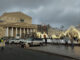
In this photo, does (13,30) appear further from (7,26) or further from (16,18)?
(16,18)

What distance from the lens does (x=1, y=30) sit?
9200cm

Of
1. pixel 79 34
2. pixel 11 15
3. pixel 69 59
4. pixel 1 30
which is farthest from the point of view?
pixel 11 15

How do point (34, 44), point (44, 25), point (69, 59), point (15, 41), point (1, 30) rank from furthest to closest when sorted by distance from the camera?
point (44, 25), point (1, 30), point (15, 41), point (34, 44), point (69, 59)

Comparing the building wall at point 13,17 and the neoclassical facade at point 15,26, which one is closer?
the neoclassical facade at point 15,26

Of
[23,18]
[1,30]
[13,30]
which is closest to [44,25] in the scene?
[23,18]

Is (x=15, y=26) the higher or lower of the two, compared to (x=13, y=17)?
lower

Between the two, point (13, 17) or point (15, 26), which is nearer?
point (15, 26)

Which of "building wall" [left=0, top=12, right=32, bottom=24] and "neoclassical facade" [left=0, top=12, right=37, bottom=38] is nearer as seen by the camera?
"neoclassical facade" [left=0, top=12, right=37, bottom=38]

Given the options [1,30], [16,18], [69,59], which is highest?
[16,18]

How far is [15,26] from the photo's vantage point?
98.5m

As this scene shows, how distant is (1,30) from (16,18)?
2273 cm

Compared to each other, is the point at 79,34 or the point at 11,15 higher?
the point at 11,15

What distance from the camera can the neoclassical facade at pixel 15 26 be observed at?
9550 centimetres

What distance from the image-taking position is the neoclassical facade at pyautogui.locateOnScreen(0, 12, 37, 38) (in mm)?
95500
